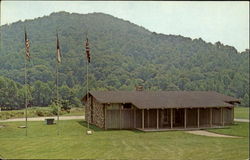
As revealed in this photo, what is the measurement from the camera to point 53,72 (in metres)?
44.2

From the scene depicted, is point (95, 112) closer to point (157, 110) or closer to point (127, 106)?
Answer: point (127, 106)

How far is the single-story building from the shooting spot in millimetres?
23266

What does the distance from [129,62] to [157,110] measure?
41.3 metres

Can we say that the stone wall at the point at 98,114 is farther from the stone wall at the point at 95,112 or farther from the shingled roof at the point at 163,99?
the shingled roof at the point at 163,99

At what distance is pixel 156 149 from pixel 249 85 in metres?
44.4

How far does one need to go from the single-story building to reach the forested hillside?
16518 millimetres

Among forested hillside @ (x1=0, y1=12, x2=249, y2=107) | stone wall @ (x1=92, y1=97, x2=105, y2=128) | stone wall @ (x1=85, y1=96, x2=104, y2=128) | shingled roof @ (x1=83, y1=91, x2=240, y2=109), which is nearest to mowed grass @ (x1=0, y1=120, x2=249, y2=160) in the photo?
shingled roof @ (x1=83, y1=91, x2=240, y2=109)

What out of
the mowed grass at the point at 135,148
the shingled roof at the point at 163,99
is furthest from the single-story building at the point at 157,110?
the mowed grass at the point at 135,148

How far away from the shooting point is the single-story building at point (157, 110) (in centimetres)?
2327

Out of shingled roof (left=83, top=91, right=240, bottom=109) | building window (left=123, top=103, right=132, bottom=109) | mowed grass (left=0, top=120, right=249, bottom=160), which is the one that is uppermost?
shingled roof (left=83, top=91, right=240, bottom=109)

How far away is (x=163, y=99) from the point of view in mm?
24719

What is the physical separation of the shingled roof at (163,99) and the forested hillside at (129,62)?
16278mm

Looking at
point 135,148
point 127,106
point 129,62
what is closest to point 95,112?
point 127,106

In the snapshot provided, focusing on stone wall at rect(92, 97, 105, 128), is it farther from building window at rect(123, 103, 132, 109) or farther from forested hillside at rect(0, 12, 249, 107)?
forested hillside at rect(0, 12, 249, 107)
